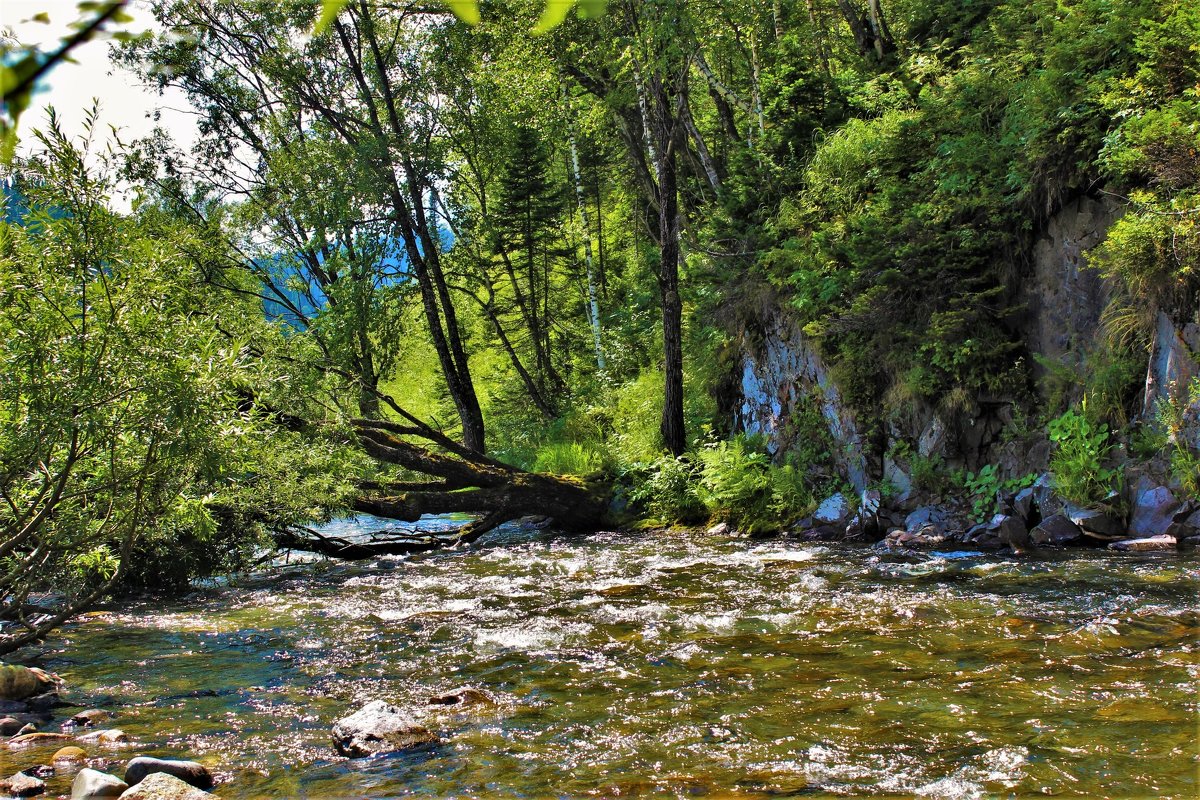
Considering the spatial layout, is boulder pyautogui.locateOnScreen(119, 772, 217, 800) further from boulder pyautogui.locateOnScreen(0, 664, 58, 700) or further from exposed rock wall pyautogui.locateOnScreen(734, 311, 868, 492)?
exposed rock wall pyautogui.locateOnScreen(734, 311, 868, 492)

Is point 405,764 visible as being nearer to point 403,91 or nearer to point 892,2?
point 403,91

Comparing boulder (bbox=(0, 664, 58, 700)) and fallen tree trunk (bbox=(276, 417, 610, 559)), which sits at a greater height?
fallen tree trunk (bbox=(276, 417, 610, 559))

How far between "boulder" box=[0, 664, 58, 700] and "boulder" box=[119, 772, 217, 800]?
2.49m

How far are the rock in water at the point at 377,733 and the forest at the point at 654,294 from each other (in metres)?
0.57

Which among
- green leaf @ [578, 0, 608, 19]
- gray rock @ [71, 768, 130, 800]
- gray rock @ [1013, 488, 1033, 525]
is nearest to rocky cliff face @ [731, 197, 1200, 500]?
gray rock @ [1013, 488, 1033, 525]

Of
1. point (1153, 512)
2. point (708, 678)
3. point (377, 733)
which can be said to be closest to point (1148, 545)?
point (1153, 512)

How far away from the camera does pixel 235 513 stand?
435 inches

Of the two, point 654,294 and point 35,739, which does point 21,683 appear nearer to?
point 35,739

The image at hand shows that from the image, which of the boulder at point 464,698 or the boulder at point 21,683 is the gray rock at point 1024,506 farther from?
the boulder at point 21,683

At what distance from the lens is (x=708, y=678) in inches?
227

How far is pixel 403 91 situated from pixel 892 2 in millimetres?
12417

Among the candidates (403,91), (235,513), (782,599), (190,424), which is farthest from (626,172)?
(190,424)

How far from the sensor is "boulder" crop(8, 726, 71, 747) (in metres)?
4.92

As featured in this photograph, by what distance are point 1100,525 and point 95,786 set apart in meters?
9.26
